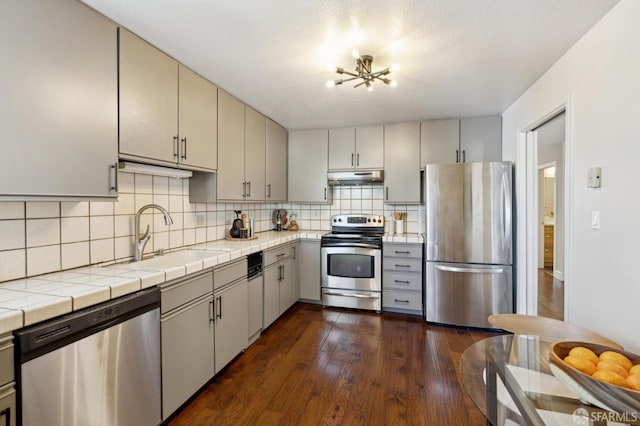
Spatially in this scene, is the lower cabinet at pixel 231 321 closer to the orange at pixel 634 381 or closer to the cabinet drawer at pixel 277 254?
the cabinet drawer at pixel 277 254

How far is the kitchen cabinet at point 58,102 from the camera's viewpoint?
1.24 meters

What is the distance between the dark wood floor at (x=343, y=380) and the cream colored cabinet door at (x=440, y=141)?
1.93 metres

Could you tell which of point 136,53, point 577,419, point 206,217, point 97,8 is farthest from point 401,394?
point 97,8

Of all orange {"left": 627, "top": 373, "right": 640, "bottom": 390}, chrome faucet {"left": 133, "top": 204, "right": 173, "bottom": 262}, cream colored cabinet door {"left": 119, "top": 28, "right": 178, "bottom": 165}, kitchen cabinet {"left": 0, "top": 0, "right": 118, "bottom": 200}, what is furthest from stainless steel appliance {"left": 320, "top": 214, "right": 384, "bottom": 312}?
orange {"left": 627, "top": 373, "right": 640, "bottom": 390}

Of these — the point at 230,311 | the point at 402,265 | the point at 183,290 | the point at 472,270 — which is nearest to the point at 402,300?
the point at 402,265

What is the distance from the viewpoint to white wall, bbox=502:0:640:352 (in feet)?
4.65

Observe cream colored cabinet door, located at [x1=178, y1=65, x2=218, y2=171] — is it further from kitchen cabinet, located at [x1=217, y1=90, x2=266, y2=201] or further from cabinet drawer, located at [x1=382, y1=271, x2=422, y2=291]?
cabinet drawer, located at [x1=382, y1=271, x2=422, y2=291]

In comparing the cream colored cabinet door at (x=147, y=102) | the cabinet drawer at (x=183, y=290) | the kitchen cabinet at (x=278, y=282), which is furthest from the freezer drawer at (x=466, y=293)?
the cream colored cabinet door at (x=147, y=102)

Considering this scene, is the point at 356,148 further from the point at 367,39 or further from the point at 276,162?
the point at 367,39

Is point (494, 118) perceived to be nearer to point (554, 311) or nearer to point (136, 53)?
point (554, 311)

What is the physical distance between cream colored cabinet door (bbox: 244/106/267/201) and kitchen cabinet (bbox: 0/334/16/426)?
217cm

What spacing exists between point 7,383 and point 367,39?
7.67 feet

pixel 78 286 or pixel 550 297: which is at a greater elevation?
pixel 78 286

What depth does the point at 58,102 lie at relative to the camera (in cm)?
139
